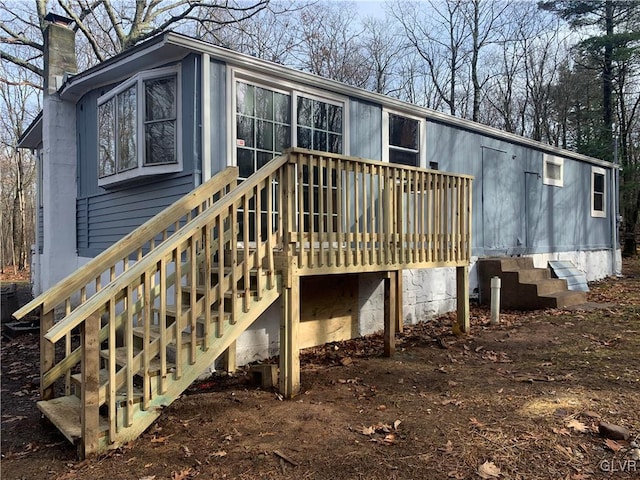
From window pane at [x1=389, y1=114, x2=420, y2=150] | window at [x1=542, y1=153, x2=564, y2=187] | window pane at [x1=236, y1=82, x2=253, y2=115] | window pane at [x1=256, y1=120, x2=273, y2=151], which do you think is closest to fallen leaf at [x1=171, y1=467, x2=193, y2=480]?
window pane at [x1=256, y1=120, x2=273, y2=151]

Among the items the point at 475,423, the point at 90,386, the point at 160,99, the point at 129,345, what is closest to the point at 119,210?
the point at 160,99

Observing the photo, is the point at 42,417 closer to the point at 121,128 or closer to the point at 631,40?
the point at 121,128

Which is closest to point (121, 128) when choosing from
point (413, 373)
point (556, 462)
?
point (413, 373)

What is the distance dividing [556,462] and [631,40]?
66.9 feet

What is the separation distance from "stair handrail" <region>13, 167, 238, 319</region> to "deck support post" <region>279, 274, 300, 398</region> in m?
1.35

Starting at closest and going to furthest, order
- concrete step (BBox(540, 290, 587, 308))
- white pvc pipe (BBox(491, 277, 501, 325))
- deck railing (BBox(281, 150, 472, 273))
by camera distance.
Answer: deck railing (BBox(281, 150, 472, 273))
white pvc pipe (BBox(491, 277, 501, 325))
concrete step (BBox(540, 290, 587, 308))

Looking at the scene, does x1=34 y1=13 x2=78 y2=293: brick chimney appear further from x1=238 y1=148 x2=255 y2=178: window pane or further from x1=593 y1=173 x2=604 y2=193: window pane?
x1=593 y1=173 x2=604 y2=193: window pane

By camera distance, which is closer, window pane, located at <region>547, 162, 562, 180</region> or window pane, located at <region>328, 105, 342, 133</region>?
window pane, located at <region>328, 105, 342, 133</region>

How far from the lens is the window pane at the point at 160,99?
5422 millimetres

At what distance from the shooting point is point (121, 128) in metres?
6.12

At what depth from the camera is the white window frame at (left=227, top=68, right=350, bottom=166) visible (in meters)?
5.25

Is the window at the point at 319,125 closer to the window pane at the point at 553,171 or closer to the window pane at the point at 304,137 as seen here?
the window pane at the point at 304,137

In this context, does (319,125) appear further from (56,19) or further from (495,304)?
(56,19)

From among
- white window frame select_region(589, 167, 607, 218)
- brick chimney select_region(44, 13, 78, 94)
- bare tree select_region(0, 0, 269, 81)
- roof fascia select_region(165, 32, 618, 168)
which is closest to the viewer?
roof fascia select_region(165, 32, 618, 168)
